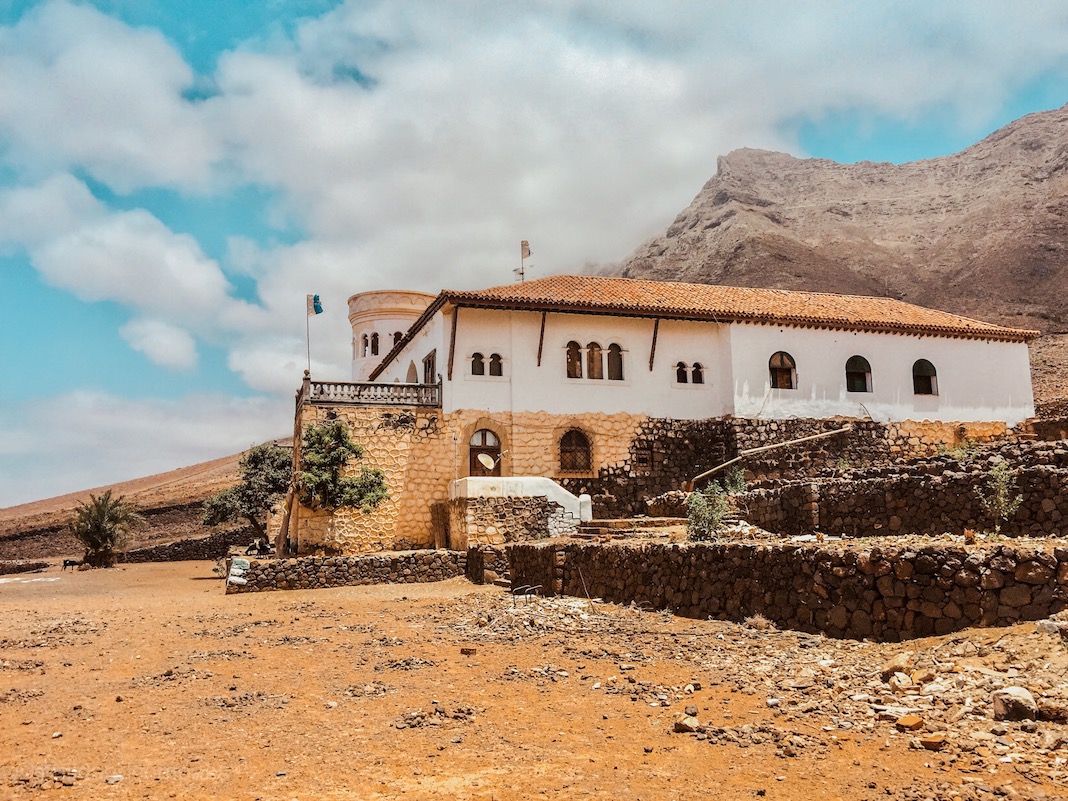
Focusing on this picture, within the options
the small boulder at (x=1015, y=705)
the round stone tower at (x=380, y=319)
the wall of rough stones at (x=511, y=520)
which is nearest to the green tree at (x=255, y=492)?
the round stone tower at (x=380, y=319)

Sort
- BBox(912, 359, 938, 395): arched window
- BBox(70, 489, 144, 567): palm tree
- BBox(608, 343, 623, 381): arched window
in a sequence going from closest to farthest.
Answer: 1. BBox(608, 343, 623, 381): arched window
2. BBox(912, 359, 938, 395): arched window
3. BBox(70, 489, 144, 567): palm tree

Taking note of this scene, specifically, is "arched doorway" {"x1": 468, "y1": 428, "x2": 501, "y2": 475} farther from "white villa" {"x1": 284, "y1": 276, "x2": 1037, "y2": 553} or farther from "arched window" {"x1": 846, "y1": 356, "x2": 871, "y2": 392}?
"arched window" {"x1": 846, "y1": 356, "x2": 871, "y2": 392}

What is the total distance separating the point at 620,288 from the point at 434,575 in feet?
39.8

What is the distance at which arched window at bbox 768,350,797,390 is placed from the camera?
26.1 metres

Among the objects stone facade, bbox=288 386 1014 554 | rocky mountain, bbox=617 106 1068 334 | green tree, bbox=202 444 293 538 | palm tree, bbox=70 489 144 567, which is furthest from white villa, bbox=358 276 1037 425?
rocky mountain, bbox=617 106 1068 334

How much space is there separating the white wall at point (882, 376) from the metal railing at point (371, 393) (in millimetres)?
9709

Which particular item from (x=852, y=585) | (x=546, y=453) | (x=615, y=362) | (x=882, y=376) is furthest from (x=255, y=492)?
(x=852, y=585)

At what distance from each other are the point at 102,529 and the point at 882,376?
3106 centimetres

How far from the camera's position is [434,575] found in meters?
18.9

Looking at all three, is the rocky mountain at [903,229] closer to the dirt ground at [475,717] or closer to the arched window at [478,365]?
the arched window at [478,365]

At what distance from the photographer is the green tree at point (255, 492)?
30984 mm

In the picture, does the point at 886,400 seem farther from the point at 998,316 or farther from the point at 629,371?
the point at 998,316

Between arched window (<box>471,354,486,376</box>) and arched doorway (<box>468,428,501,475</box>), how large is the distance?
1.69 meters

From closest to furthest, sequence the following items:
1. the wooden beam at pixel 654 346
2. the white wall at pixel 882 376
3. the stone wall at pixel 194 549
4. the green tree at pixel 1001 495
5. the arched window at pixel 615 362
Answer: the green tree at pixel 1001 495 → the arched window at pixel 615 362 → the wooden beam at pixel 654 346 → the white wall at pixel 882 376 → the stone wall at pixel 194 549
